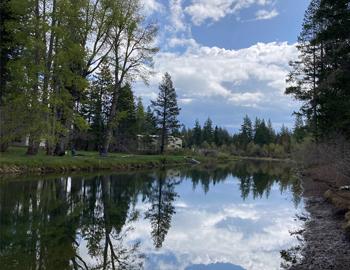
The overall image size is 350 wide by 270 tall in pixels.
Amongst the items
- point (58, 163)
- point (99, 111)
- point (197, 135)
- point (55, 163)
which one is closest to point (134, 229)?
point (55, 163)

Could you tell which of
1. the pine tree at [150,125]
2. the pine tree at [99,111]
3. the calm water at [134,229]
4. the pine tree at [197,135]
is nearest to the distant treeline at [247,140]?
the pine tree at [197,135]

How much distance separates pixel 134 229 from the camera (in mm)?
11102

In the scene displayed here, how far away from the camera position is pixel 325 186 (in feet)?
64.6

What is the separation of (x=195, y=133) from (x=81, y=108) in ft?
202

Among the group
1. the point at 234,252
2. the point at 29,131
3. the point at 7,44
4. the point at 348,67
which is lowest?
the point at 234,252

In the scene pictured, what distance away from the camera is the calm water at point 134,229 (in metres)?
7.90

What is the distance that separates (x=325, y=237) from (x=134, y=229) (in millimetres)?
5099

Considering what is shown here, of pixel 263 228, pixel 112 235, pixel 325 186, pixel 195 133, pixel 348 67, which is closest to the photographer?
pixel 112 235

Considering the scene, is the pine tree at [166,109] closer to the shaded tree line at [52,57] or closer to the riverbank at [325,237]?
the shaded tree line at [52,57]

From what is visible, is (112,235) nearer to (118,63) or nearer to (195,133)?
(118,63)

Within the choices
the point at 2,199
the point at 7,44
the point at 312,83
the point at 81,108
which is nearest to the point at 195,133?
the point at 81,108

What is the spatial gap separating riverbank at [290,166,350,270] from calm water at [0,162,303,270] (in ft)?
1.90

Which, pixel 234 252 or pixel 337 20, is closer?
pixel 234 252

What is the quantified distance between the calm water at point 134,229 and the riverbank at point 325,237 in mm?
578
